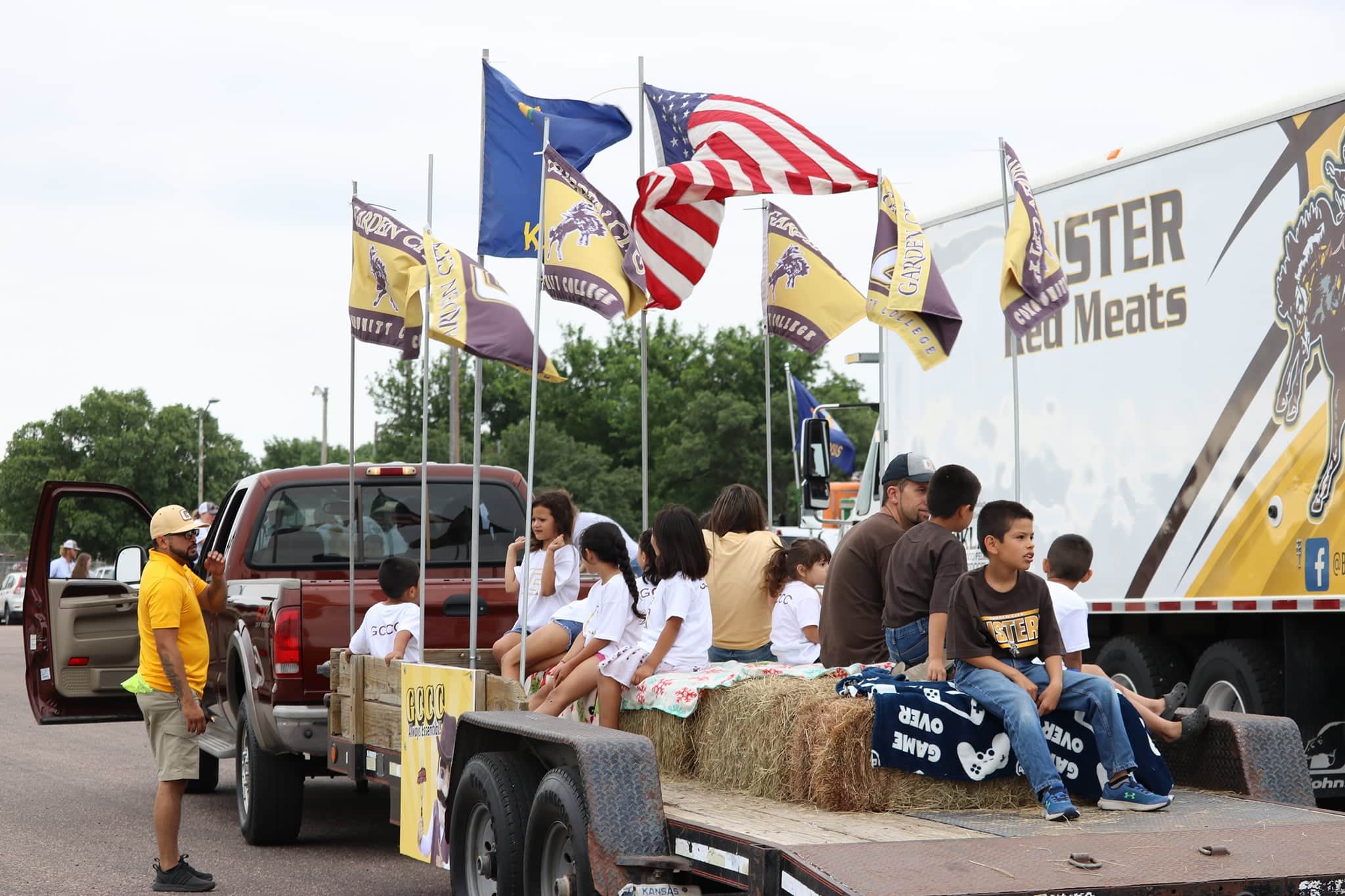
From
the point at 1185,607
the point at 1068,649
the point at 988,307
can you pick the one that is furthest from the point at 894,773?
the point at 988,307

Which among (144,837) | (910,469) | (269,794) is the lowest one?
(144,837)

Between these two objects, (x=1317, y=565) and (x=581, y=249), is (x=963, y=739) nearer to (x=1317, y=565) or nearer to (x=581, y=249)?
(x=581, y=249)

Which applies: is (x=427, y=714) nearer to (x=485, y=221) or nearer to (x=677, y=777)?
(x=677, y=777)

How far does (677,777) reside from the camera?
268 inches

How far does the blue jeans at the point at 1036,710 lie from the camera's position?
5.73 m

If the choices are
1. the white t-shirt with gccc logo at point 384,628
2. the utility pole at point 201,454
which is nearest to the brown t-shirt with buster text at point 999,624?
the white t-shirt with gccc logo at point 384,628

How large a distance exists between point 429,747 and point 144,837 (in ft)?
11.9

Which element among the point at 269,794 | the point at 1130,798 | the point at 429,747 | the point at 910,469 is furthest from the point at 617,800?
the point at 269,794

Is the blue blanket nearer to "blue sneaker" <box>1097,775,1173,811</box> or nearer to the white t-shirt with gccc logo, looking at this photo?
"blue sneaker" <box>1097,775,1173,811</box>

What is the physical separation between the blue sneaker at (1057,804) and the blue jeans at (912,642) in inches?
38.5

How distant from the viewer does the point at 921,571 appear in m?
6.49

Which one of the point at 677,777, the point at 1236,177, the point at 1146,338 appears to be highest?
the point at 1236,177

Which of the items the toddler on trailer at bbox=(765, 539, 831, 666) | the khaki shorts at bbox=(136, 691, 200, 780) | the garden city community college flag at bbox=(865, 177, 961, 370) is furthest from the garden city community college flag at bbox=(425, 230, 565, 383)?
the khaki shorts at bbox=(136, 691, 200, 780)

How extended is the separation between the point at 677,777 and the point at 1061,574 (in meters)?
1.84
